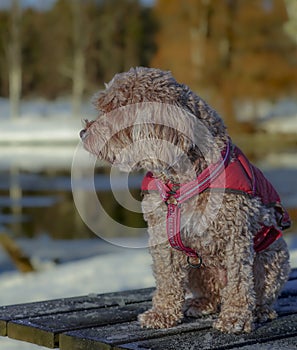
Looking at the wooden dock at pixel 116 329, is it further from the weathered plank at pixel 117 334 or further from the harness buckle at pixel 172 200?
the harness buckle at pixel 172 200

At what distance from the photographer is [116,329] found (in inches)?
163

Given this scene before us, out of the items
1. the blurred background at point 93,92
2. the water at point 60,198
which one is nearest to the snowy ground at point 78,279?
the blurred background at point 93,92

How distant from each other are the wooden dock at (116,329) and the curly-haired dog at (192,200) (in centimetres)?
10

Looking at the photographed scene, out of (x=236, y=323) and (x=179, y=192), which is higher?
(x=179, y=192)

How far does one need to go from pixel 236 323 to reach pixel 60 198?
1170 cm

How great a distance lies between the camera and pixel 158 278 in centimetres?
425

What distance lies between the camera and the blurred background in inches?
358

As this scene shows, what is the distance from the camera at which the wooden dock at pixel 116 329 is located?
3.86 metres

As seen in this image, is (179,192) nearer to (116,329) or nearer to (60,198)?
(116,329)

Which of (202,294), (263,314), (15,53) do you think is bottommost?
(263,314)

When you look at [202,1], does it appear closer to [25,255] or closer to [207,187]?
[25,255]

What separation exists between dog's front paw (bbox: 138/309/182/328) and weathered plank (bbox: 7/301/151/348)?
7.4 inches

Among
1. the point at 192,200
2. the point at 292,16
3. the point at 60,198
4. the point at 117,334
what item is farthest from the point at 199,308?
the point at 60,198

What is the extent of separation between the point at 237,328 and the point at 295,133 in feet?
105
